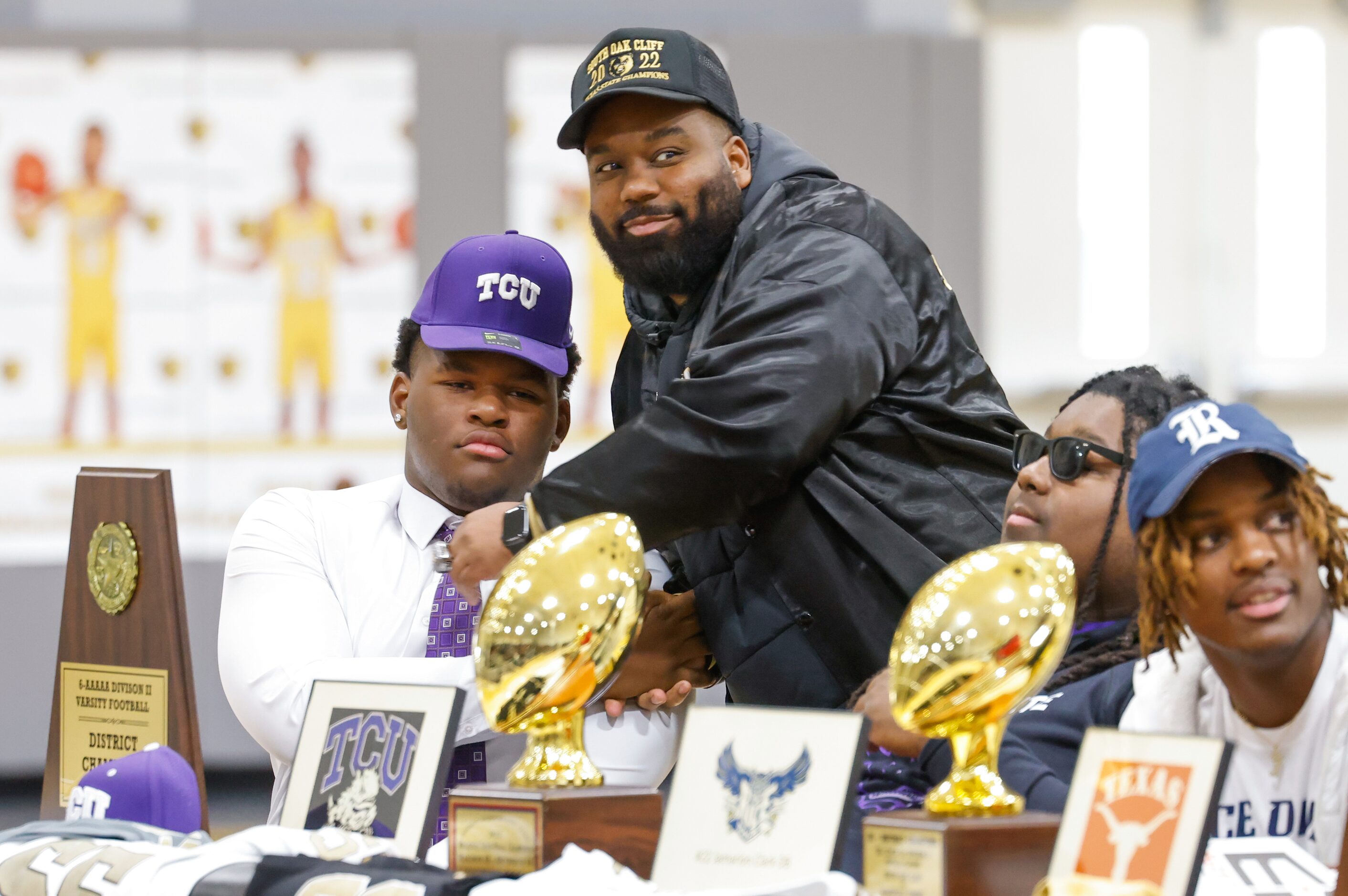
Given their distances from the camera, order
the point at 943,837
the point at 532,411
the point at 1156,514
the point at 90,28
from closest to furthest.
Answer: the point at 943,837
the point at 1156,514
the point at 532,411
the point at 90,28

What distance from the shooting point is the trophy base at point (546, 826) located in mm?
1104

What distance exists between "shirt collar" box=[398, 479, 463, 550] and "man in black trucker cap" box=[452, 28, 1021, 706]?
1.05 ft

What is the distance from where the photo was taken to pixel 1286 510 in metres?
1.11

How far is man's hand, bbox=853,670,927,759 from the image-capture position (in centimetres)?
132

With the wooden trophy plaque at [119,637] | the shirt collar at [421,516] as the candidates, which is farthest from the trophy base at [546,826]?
the shirt collar at [421,516]

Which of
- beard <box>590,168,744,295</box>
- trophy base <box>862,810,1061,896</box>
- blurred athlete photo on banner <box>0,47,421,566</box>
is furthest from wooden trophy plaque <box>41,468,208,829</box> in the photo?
blurred athlete photo on banner <box>0,47,421,566</box>

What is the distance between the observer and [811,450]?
1.65 m

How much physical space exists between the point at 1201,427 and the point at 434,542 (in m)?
1.12

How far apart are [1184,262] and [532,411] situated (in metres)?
3.75

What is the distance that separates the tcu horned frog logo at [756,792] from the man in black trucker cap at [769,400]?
1.77 ft

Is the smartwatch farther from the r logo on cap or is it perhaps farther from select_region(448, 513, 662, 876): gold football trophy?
the r logo on cap

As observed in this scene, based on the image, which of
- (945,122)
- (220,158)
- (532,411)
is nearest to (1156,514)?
(532,411)

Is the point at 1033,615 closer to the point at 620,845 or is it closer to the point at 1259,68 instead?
the point at 620,845

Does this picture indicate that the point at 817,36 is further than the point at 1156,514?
Yes
